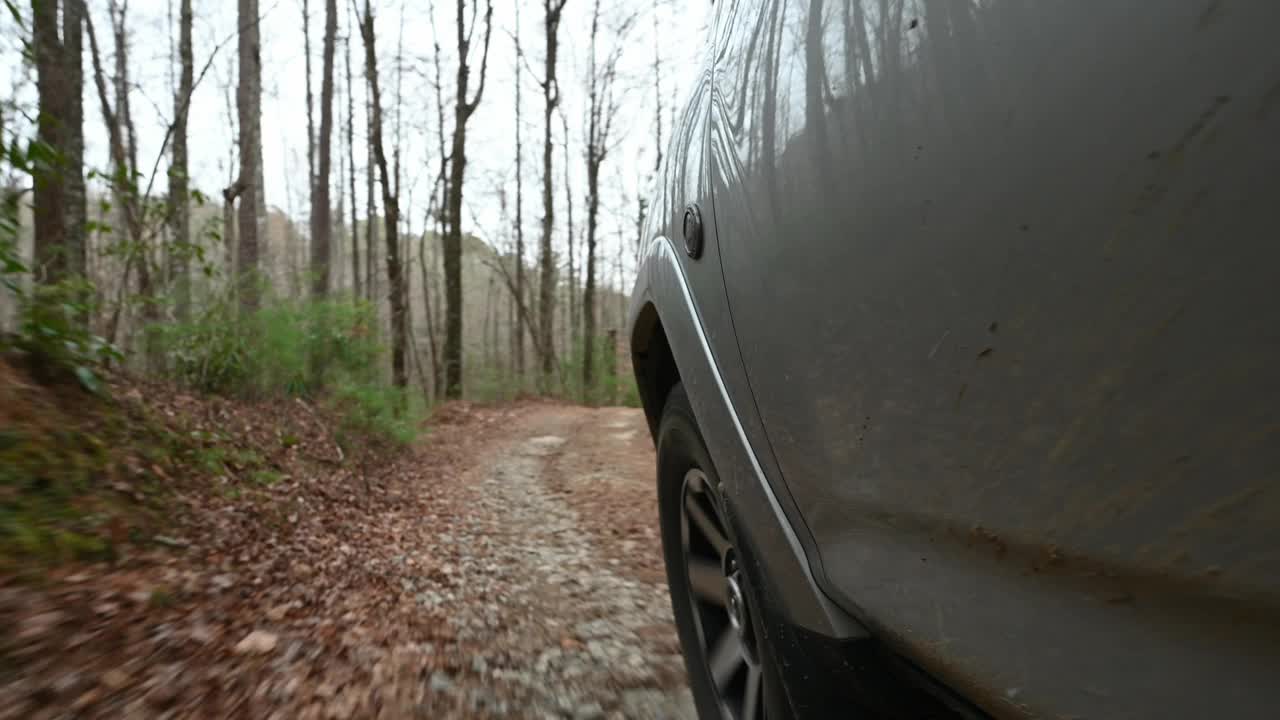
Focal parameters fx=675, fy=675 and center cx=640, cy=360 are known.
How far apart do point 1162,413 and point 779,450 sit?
61 cm

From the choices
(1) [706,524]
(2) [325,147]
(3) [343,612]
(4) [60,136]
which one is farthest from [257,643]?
(2) [325,147]

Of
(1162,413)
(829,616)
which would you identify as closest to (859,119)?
(1162,413)

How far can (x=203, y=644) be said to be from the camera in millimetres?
2416

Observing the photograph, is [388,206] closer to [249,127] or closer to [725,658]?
[249,127]

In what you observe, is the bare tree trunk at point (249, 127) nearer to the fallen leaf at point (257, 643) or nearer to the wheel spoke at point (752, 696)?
the fallen leaf at point (257, 643)

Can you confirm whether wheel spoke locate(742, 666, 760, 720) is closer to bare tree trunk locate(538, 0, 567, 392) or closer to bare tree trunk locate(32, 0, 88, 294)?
bare tree trunk locate(32, 0, 88, 294)

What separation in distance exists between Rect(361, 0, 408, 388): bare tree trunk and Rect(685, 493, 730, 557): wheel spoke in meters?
11.0

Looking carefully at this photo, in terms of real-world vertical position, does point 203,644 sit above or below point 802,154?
below

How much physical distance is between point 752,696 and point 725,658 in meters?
0.21

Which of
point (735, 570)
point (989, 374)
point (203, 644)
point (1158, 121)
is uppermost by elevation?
point (1158, 121)

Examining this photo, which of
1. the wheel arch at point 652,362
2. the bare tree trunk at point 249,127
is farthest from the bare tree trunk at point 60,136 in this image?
the bare tree trunk at point 249,127

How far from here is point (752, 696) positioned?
1.48m

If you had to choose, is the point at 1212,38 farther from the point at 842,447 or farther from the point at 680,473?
the point at 680,473

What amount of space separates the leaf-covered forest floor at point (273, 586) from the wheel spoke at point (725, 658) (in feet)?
1.73
